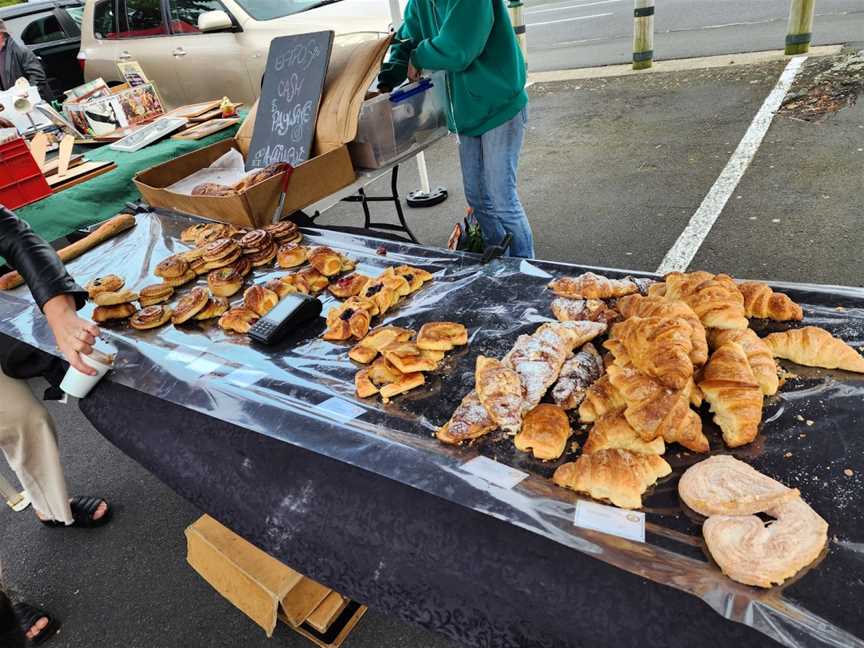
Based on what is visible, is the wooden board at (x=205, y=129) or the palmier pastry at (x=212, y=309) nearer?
the palmier pastry at (x=212, y=309)

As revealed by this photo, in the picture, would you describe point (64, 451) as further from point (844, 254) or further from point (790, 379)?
point (844, 254)

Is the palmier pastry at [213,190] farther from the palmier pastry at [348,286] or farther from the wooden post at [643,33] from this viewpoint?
the wooden post at [643,33]

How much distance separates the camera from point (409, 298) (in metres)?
2.13

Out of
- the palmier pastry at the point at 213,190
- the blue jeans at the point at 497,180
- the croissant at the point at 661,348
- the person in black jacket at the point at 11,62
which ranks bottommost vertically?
the blue jeans at the point at 497,180

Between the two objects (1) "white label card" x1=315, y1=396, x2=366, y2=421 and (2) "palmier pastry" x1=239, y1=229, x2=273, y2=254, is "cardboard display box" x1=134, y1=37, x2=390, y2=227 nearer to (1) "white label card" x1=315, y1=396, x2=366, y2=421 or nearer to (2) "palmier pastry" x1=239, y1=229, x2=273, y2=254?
(2) "palmier pastry" x1=239, y1=229, x2=273, y2=254

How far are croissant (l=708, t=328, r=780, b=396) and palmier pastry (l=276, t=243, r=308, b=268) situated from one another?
5.72 ft

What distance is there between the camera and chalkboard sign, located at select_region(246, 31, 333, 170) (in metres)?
3.18

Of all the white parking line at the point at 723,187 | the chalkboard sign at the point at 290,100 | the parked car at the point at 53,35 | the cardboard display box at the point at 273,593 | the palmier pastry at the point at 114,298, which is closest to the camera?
the cardboard display box at the point at 273,593

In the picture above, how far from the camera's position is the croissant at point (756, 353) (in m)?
1.34

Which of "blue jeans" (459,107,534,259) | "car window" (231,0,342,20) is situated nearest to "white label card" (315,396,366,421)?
"blue jeans" (459,107,534,259)

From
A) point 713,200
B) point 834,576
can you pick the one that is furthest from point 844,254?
point 834,576

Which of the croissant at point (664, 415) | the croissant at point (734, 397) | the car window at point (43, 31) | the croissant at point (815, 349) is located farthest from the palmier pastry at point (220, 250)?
the car window at point (43, 31)

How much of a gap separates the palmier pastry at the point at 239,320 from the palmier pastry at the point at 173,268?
1.73ft

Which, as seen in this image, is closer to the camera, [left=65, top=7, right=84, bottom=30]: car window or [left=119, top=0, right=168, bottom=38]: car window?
[left=119, top=0, right=168, bottom=38]: car window
